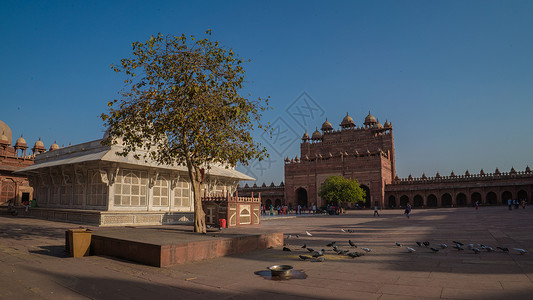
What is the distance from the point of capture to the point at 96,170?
18438 millimetres

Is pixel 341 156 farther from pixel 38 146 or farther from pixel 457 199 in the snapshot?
pixel 38 146

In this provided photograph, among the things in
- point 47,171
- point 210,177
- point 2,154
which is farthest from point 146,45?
point 2,154

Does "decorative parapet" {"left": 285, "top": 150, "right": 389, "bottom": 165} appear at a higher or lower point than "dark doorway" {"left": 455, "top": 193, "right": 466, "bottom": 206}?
higher

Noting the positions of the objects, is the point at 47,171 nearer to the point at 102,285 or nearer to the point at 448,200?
the point at 102,285

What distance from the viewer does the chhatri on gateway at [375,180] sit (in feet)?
161

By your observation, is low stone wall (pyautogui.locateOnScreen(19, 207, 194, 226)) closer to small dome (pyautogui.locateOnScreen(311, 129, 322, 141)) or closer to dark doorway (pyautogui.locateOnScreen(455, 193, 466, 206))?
dark doorway (pyautogui.locateOnScreen(455, 193, 466, 206))

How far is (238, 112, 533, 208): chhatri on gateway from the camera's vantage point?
49.0 metres

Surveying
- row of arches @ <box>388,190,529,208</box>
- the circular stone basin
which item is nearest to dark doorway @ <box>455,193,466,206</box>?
row of arches @ <box>388,190,529,208</box>

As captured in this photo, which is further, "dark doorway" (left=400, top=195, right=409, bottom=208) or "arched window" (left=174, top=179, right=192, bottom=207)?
"dark doorway" (left=400, top=195, right=409, bottom=208)

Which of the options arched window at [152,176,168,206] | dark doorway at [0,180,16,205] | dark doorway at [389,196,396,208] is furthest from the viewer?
dark doorway at [389,196,396,208]

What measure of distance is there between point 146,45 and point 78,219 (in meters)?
12.6

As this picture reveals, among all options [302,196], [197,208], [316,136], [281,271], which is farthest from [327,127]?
[281,271]

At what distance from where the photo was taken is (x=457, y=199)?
178 feet

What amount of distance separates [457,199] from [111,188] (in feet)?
176
